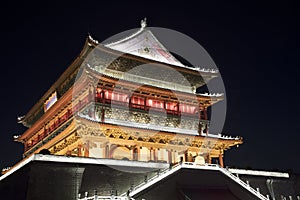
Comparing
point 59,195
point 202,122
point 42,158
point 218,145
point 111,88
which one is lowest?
point 59,195

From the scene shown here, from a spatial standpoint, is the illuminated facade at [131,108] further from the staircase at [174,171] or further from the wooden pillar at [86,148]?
the staircase at [174,171]

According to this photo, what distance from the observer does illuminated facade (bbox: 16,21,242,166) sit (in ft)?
87.9

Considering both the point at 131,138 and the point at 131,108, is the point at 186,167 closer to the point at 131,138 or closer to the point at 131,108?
the point at 131,138

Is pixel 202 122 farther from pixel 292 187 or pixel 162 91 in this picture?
pixel 292 187

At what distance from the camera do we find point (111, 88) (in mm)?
28578

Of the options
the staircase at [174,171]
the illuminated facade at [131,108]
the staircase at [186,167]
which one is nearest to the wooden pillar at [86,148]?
the illuminated facade at [131,108]

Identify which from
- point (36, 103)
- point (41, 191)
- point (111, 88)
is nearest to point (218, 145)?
point (111, 88)

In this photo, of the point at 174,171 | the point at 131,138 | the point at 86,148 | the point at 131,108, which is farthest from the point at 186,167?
the point at 131,108

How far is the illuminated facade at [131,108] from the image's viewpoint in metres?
26.8

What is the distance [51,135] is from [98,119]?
6.65 meters

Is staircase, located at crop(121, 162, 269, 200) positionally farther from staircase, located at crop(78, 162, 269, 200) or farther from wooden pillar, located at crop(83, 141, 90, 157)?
wooden pillar, located at crop(83, 141, 90, 157)

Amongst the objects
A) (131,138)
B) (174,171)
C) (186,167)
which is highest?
(131,138)

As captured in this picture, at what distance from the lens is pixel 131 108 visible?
2869 cm

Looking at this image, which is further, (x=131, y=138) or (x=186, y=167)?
A: (x=131, y=138)
